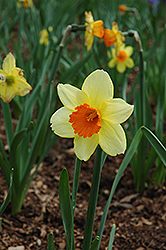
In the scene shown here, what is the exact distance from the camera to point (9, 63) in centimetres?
121

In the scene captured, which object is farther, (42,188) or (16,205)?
(42,188)

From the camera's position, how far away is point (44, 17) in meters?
4.13

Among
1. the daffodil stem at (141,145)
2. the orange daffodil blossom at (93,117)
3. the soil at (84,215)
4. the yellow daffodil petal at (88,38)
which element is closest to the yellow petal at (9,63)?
the orange daffodil blossom at (93,117)

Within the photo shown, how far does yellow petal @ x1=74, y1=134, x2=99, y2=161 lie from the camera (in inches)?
35.0

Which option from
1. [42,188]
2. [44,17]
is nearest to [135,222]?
[42,188]

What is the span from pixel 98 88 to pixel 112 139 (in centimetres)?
16

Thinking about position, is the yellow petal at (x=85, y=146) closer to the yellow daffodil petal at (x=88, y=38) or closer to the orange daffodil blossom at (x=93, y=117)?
the orange daffodil blossom at (x=93, y=117)

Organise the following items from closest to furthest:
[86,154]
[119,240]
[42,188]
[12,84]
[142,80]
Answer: [86,154]
[12,84]
[119,240]
[142,80]
[42,188]

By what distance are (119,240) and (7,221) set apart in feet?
1.98

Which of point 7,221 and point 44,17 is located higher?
point 44,17

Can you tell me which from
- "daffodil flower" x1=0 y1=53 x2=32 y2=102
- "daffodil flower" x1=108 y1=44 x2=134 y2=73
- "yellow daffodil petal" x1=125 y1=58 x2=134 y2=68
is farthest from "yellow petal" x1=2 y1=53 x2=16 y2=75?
"yellow daffodil petal" x1=125 y1=58 x2=134 y2=68

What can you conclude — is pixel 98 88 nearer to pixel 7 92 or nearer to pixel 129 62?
pixel 7 92

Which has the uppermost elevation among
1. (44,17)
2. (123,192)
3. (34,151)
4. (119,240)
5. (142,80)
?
(44,17)

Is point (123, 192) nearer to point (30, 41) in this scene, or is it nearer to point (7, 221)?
point (7, 221)
